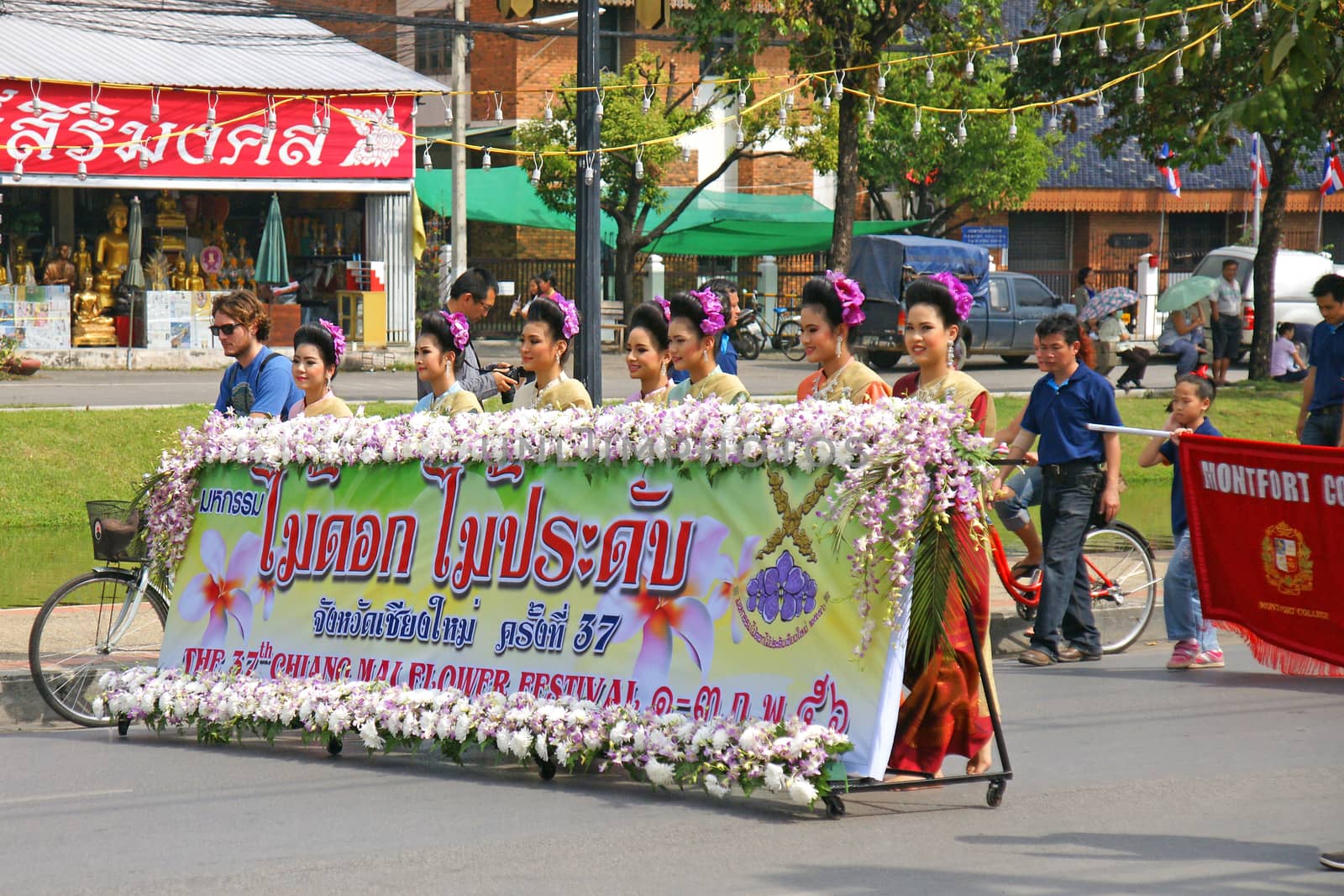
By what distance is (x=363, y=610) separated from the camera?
7.61m

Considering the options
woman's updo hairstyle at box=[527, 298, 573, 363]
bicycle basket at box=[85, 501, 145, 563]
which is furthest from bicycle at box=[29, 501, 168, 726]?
woman's updo hairstyle at box=[527, 298, 573, 363]

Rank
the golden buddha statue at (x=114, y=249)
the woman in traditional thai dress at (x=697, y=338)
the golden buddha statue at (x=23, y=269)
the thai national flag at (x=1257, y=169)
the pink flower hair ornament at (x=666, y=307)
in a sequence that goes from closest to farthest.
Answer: the woman in traditional thai dress at (x=697, y=338), the pink flower hair ornament at (x=666, y=307), the golden buddha statue at (x=23, y=269), the golden buddha statue at (x=114, y=249), the thai national flag at (x=1257, y=169)

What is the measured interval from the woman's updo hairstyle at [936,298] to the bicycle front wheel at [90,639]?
13.1 ft

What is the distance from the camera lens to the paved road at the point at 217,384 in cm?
2145

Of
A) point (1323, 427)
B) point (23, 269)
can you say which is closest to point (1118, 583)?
point (1323, 427)

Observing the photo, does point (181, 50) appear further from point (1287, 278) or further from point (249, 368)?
point (249, 368)

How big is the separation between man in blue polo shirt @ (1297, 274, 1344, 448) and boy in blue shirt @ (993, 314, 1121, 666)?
91.2 inches

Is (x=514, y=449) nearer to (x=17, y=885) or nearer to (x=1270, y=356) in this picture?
(x=17, y=885)

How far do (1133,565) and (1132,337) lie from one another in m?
30.8

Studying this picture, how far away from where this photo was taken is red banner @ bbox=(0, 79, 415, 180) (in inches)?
1017

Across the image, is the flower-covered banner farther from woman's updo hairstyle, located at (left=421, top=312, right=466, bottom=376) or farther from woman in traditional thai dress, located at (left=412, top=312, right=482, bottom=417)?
woman's updo hairstyle, located at (left=421, top=312, right=466, bottom=376)

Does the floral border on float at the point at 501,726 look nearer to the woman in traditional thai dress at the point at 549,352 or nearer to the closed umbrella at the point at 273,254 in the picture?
the woman in traditional thai dress at the point at 549,352

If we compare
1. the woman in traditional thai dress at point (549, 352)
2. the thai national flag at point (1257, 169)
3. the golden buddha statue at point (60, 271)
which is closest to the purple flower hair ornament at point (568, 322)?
the woman in traditional thai dress at point (549, 352)

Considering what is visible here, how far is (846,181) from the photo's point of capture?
77.7 feet
